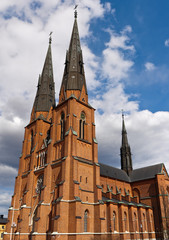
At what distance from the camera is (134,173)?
61.5m

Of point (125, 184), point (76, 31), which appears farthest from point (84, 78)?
point (125, 184)

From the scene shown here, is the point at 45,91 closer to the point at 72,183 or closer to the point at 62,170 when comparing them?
the point at 62,170

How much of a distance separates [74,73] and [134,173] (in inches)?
1356

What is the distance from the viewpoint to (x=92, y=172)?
36.7 meters

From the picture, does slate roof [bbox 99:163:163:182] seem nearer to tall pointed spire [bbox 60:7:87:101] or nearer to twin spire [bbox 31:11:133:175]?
twin spire [bbox 31:11:133:175]

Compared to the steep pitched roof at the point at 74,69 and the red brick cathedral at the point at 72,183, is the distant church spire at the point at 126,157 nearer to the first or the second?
the red brick cathedral at the point at 72,183

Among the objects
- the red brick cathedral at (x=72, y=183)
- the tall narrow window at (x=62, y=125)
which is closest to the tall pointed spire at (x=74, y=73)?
the red brick cathedral at (x=72, y=183)

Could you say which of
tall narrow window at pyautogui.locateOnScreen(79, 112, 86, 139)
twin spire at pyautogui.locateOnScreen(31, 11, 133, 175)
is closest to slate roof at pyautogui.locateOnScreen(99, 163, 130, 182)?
tall narrow window at pyautogui.locateOnScreen(79, 112, 86, 139)

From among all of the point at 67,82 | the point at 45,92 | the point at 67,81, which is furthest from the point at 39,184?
the point at 45,92

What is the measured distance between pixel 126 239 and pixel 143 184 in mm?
20033

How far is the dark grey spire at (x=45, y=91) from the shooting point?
166 feet

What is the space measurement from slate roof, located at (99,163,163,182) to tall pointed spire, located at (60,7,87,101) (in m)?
20.8

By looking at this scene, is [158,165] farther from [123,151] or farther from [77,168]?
[77,168]

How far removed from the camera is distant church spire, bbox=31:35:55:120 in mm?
50656
